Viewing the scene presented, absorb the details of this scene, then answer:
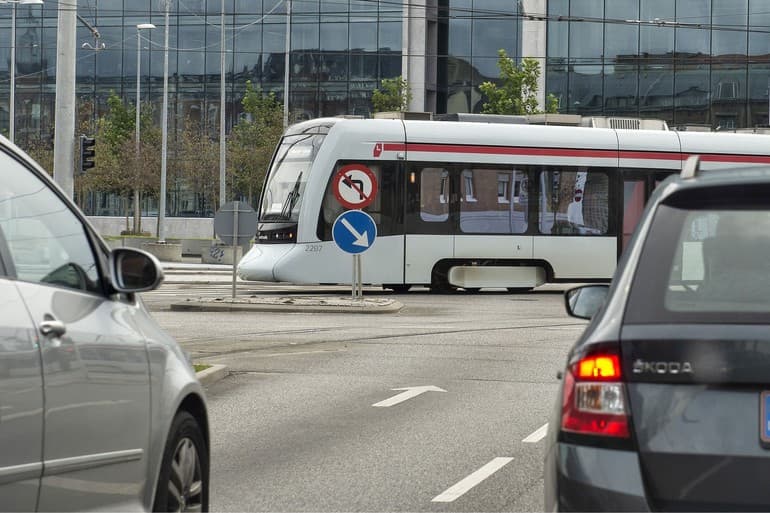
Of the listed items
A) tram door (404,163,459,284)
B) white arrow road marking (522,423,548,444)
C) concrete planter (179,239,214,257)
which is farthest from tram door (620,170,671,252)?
concrete planter (179,239,214,257)

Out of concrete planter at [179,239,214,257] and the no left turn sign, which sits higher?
the no left turn sign

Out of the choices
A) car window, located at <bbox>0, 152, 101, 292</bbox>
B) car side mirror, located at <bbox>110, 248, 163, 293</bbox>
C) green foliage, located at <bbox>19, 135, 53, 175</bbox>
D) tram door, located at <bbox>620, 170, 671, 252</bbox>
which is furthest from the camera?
green foliage, located at <bbox>19, 135, 53, 175</bbox>

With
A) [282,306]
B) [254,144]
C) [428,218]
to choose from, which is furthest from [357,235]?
[254,144]

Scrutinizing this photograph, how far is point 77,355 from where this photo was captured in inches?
179

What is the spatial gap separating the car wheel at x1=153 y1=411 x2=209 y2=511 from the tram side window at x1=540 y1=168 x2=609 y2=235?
915 inches

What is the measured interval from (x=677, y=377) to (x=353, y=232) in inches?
749

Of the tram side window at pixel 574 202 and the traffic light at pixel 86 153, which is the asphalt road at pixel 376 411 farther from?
the tram side window at pixel 574 202

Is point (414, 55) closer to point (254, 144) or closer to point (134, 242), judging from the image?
point (254, 144)

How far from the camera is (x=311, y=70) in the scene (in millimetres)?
66375

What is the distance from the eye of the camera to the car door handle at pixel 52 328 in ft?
14.1

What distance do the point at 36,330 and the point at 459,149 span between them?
24.1m

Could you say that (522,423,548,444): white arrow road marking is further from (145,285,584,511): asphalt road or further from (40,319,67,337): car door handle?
(40,319,67,337): car door handle

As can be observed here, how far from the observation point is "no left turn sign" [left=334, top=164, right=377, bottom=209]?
2400cm

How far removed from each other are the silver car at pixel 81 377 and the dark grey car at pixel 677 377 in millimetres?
1448
